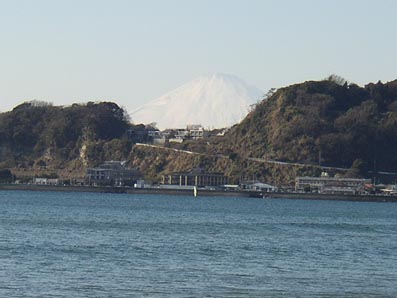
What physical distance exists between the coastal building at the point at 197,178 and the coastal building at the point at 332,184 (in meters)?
15.0

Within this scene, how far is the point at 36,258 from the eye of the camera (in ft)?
136

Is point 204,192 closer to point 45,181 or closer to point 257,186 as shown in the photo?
point 257,186

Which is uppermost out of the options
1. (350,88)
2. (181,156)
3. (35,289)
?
(350,88)

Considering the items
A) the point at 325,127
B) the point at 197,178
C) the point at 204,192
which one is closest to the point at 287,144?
the point at 325,127

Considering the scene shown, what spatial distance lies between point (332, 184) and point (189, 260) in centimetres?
11523

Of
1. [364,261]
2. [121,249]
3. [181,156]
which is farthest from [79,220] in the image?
[181,156]

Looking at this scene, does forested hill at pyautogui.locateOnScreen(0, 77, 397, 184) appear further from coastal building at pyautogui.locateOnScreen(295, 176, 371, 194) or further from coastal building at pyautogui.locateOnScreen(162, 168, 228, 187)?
coastal building at pyautogui.locateOnScreen(295, 176, 371, 194)

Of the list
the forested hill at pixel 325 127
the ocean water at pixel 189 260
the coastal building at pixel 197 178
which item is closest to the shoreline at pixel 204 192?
the coastal building at pixel 197 178

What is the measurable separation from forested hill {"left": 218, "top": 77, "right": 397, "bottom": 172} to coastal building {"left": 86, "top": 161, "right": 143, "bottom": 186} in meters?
16.8

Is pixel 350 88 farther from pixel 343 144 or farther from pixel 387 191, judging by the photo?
pixel 387 191

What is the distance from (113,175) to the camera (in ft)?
562

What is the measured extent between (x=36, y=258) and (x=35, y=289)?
27.4 feet

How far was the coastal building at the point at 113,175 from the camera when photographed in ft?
559

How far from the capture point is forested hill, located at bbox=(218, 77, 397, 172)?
549 feet
